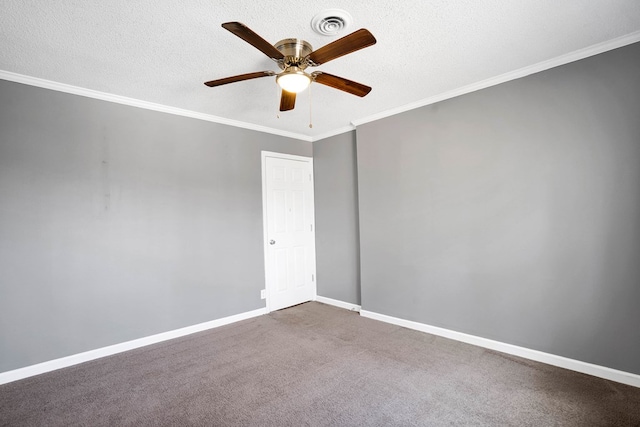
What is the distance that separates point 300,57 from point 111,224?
7.91 feet

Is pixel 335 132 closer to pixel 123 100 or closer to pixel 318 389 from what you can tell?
pixel 123 100

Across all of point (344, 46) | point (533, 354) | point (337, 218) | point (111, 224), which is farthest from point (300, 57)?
point (533, 354)

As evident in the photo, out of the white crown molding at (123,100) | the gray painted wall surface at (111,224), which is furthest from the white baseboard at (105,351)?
the white crown molding at (123,100)

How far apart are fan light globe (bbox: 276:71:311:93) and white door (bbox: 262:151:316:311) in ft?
7.28

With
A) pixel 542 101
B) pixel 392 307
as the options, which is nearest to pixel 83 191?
pixel 392 307

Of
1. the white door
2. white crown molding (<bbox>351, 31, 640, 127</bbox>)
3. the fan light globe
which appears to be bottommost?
the white door

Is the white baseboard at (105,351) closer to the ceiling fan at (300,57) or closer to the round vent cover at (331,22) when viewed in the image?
the ceiling fan at (300,57)

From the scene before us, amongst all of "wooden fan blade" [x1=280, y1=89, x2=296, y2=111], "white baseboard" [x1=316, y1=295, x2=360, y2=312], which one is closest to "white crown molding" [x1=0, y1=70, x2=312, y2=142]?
"wooden fan blade" [x1=280, y1=89, x2=296, y2=111]

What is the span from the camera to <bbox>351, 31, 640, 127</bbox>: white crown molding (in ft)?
7.34

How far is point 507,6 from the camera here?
1.84m

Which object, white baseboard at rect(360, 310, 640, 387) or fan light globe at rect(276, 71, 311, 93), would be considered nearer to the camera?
fan light globe at rect(276, 71, 311, 93)

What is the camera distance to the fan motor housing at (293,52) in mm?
1973

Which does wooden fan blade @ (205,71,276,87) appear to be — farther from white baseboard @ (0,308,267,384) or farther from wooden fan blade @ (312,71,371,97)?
white baseboard @ (0,308,267,384)

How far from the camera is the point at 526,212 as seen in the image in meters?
2.68
